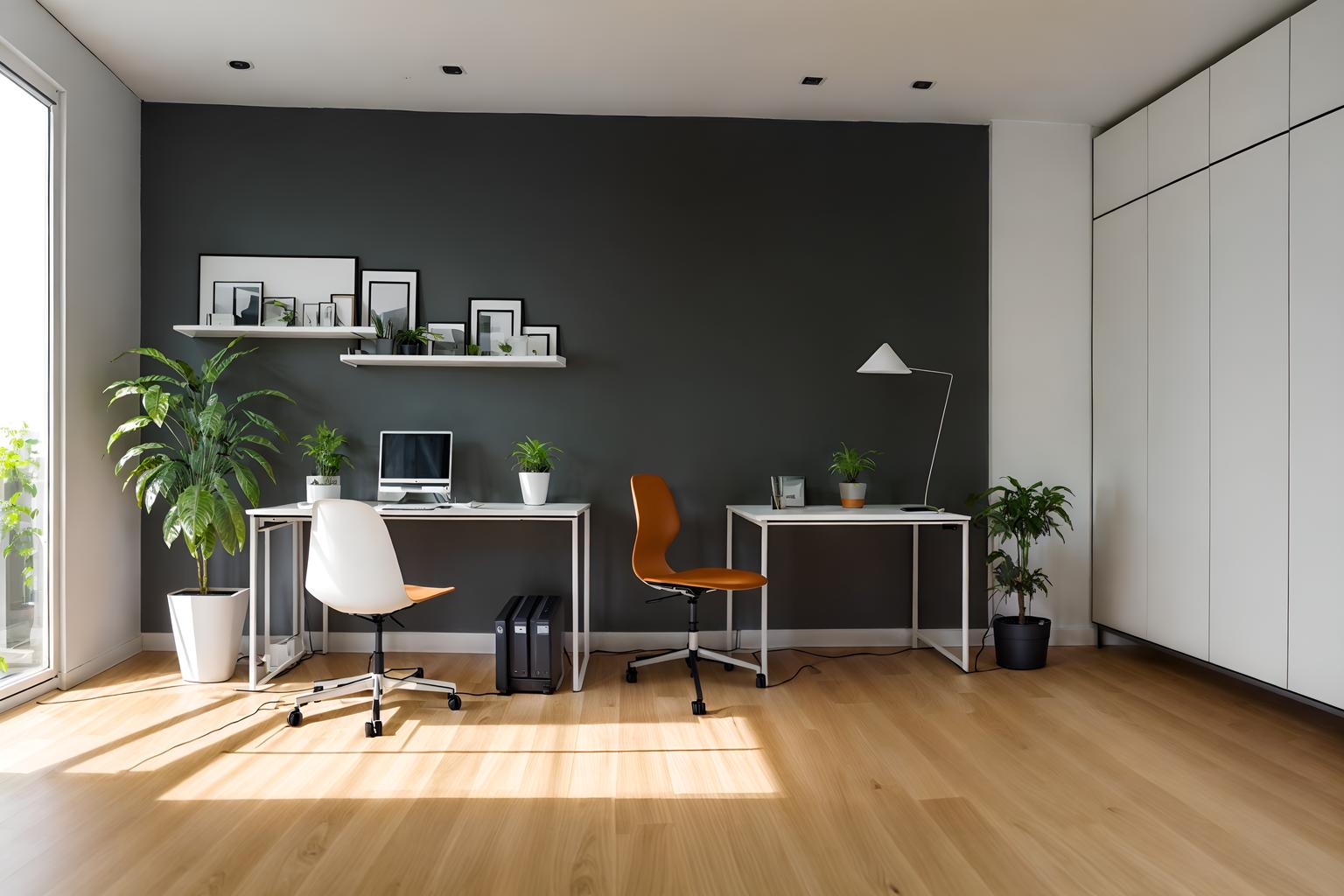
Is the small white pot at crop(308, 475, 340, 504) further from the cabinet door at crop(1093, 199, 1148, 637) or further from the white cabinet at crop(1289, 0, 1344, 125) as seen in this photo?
the white cabinet at crop(1289, 0, 1344, 125)

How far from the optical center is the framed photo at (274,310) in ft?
14.2

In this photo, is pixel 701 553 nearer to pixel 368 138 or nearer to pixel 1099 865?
pixel 1099 865

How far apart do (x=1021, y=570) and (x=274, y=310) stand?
4.20m

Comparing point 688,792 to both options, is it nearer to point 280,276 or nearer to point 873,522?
point 873,522

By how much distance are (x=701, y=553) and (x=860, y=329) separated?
1.54 metres

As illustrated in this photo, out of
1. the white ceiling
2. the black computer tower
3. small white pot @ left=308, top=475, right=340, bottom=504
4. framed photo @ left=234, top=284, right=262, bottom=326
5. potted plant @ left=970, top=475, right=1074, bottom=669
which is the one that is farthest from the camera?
framed photo @ left=234, top=284, right=262, bottom=326

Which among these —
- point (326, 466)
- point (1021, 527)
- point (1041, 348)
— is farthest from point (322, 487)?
point (1041, 348)

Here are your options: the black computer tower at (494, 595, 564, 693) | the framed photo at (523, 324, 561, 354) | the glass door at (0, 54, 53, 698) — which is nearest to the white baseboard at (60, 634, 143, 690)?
the glass door at (0, 54, 53, 698)

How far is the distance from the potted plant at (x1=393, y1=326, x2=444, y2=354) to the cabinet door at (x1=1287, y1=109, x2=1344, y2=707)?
3.93 meters

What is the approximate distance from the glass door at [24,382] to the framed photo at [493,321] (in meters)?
1.89

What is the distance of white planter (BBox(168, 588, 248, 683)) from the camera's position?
12.3ft

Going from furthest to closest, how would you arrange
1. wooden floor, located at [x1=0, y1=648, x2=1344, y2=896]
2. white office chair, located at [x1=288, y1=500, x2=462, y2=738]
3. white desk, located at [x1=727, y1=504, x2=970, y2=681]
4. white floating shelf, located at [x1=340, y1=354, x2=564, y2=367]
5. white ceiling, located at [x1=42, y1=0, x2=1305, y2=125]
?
white floating shelf, located at [x1=340, y1=354, x2=564, y2=367] → white desk, located at [x1=727, y1=504, x2=970, y2=681] → white ceiling, located at [x1=42, y1=0, x2=1305, y2=125] → white office chair, located at [x1=288, y1=500, x2=462, y2=738] → wooden floor, located at [x1=0, y1=648, x2=1344, y2=896]

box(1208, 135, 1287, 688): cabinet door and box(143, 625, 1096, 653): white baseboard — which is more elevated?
box(1208, 135, 1287, 688): cabinet door

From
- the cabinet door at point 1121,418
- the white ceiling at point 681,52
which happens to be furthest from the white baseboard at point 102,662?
the cabinet door at point 1121,418
